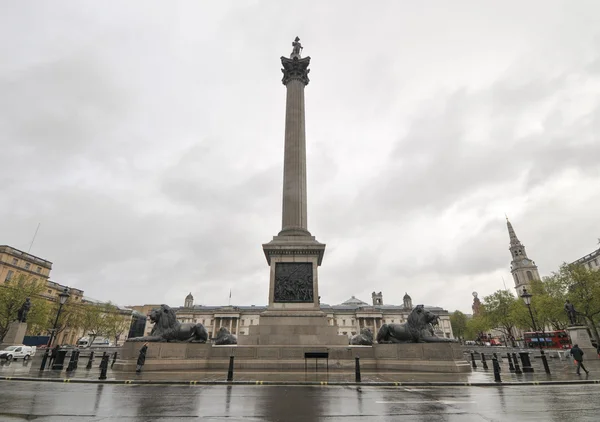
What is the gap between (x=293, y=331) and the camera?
2083 centimetres

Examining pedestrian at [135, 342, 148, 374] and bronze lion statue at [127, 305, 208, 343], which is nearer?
pedestrian at [135, 342, 148, 374]

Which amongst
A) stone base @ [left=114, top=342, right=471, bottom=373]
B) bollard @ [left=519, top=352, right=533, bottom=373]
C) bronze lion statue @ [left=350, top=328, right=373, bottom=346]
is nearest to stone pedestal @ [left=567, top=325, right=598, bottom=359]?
bollard @ [left=519, top=352, right=533, bottom=373]

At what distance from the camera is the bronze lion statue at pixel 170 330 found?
60.7 feet

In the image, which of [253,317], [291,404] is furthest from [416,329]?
[253,317]

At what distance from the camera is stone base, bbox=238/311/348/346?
2042 centimetres

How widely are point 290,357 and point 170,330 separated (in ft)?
23.1

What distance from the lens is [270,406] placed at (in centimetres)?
795

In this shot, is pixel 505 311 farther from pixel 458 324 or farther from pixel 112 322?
pixel 112 322

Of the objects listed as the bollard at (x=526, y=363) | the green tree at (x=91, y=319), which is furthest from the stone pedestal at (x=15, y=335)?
the bollard at (x=526, y=363)

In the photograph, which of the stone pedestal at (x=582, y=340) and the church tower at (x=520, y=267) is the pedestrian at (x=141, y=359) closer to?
the stone pedestal at (x=582, y=340)

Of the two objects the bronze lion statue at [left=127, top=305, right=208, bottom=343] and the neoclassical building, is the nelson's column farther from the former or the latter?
the neoclassical building

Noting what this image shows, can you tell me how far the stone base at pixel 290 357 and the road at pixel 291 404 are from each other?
6.37m

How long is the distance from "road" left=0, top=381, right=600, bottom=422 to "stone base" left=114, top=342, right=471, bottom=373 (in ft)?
20.9

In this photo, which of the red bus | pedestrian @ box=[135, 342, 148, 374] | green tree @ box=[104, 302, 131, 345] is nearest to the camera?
pedestrian @ box=[135, 342, 148, 374]
